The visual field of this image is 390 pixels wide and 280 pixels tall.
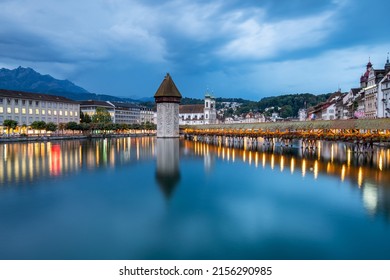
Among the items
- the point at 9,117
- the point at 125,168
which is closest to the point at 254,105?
the point at 9,117

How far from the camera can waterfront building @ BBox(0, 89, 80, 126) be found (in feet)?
203

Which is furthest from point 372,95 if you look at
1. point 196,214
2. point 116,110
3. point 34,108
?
point 116,110

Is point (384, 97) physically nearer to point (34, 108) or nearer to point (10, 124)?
point (10, 124)

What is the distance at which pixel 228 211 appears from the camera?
1225 centimetres

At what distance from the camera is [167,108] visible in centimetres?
6325

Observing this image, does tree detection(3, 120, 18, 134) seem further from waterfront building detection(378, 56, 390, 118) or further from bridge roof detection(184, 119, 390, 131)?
waterfront building detection(378, 56, 390, 118)

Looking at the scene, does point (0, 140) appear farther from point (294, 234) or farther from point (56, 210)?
point (294, 234)

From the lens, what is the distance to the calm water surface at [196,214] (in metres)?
8.58

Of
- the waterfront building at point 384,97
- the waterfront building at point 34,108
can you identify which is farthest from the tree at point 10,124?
the waterfront building at point 384,97

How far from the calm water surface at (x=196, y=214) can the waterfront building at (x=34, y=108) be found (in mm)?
46898

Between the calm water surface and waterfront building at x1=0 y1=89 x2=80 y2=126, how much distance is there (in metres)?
46.9

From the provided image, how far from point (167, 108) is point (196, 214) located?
172 ft

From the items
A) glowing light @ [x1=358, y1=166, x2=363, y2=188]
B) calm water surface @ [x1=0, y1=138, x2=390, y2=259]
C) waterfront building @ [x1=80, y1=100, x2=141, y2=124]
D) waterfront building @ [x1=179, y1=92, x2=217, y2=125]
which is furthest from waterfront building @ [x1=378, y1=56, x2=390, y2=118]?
waterfront building @ [x1=80, y1=100, x2=141, y2=124]
